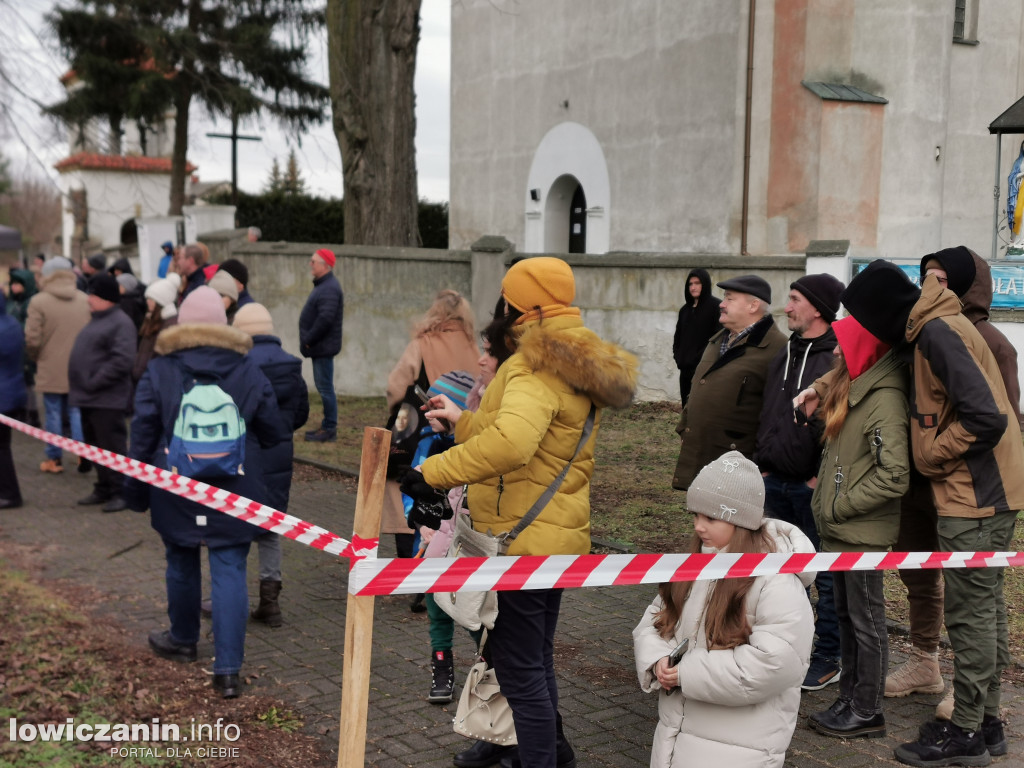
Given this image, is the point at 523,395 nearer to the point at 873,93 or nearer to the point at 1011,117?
the point at 1011,117

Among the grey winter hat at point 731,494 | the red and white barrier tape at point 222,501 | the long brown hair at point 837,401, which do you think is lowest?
the red and white barrier tape at point 222,501

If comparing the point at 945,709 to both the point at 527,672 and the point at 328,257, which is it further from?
the point at 328,257

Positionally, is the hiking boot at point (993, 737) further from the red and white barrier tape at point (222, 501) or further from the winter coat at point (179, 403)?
the winter coat at point (179, 403)

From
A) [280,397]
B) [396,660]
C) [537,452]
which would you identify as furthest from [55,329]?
[537,452]

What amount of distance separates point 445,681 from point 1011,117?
12.1m

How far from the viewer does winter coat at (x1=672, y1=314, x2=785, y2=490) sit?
5539mm

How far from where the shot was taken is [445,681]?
5.02 m

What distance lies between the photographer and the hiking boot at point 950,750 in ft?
14.2

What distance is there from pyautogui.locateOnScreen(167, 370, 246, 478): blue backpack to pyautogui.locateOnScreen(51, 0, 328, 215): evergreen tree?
21.9 feet

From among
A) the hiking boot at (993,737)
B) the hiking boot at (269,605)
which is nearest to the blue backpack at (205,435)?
the hiking boot at (269,605)

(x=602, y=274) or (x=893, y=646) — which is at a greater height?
(x=602, y=274)

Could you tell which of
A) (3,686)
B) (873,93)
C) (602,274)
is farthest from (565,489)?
(873,93)

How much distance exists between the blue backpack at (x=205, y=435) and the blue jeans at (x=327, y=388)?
7003 millimetres

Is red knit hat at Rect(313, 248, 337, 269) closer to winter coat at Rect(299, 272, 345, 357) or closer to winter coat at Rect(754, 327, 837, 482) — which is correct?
winter coat at Rect(299, 272, 345, 357)
